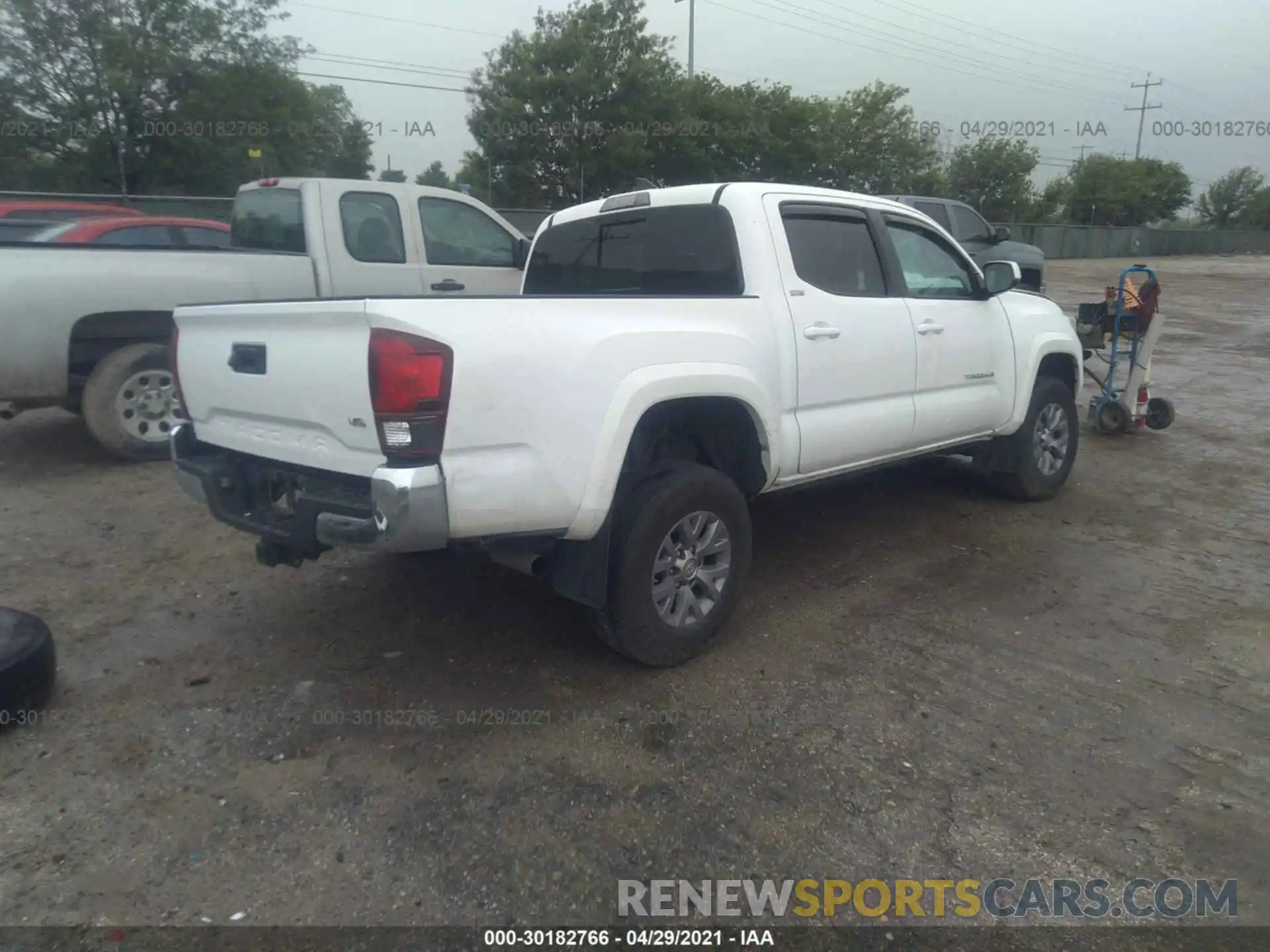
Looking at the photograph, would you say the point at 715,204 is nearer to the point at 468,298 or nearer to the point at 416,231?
the point at 468,298

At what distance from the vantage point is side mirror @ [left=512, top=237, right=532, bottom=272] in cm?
764

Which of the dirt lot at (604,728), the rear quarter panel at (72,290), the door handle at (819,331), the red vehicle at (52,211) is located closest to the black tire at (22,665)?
the dirt lot at (604,728)

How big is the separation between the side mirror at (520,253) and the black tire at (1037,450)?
3.98 metres

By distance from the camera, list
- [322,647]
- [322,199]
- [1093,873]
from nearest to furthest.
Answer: [1093,873] → [322,647] → [322,199]

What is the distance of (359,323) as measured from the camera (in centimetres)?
304

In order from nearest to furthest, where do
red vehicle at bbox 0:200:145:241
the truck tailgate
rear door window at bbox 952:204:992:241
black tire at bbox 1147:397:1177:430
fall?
the truck tailgate
black tire at bbox 1147:397:1177:430
red vehicle at bbox 0:200:145:241
rear door window at bbox 952:204:992:241

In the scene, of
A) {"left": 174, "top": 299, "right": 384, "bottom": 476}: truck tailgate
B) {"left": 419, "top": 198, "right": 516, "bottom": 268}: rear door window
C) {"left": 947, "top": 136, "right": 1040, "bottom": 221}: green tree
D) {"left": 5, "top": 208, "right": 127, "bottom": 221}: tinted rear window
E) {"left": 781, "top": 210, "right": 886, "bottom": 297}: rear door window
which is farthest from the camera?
{"left": 947, "top": 136, "right": 1040, "bottom": 221}: green tree

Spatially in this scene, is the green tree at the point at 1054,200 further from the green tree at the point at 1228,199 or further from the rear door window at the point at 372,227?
the rear door window at the point at 372,227

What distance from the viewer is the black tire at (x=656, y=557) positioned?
3617mm

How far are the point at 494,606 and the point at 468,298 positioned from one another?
Answer: 1.89 metres

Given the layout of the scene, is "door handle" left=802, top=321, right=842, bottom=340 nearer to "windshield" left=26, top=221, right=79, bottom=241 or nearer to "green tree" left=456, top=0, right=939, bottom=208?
"windshield" left=26, top=221, right=79, bottom=241

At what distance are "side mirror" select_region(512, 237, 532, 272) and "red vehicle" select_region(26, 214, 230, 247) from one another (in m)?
2.91

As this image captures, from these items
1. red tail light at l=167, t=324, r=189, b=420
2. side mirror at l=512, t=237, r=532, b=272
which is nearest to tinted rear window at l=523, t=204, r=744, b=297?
red tail light at l=167, t=324, r=189, b=420

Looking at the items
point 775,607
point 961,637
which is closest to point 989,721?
point 961,637
